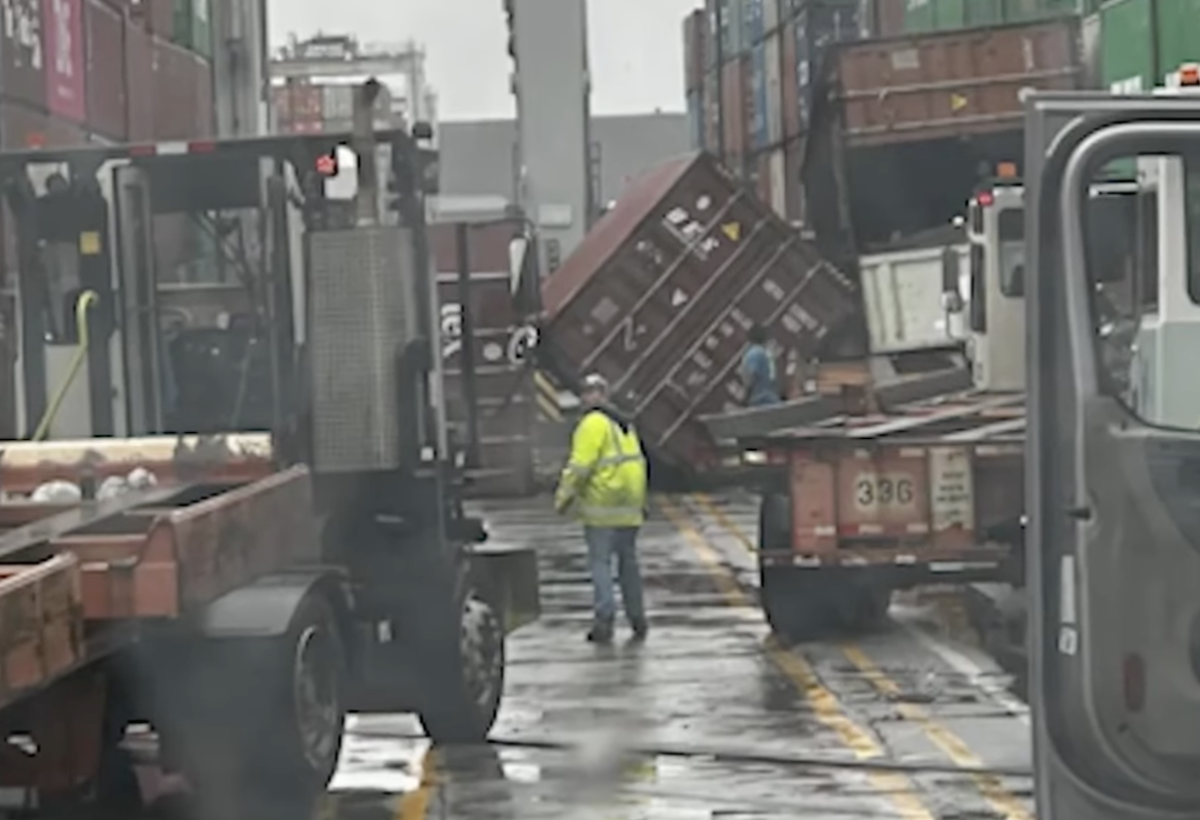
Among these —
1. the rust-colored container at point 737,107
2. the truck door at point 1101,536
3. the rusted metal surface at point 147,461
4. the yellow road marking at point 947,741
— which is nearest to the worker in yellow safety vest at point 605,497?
the yellow road marking at point 947,741

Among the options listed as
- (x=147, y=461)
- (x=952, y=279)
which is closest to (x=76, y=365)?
(x=147, y=461)

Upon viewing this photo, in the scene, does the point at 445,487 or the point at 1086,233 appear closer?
the point at 1086,233

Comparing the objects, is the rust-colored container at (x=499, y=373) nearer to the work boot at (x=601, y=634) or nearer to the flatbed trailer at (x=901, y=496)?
the work boot at (x=601, y=634)

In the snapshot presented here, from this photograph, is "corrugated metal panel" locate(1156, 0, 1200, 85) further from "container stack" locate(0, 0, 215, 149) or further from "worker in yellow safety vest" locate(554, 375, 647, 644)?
"container stack" locate(0, 0, 215, 149)

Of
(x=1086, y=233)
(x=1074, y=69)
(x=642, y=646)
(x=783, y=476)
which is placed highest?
(x=1074, y=69)

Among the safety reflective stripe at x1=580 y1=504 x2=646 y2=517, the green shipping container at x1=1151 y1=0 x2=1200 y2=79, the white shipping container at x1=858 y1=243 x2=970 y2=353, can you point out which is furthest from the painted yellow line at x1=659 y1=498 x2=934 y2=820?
the white shipping container at x1=858 y1=243 x2=970 y2=353

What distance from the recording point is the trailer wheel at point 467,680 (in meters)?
9.62

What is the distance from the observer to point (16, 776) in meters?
7.32

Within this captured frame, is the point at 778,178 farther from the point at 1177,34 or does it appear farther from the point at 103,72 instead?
the point at 1177,34

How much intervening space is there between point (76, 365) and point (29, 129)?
25.9ft

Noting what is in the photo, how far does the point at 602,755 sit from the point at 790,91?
64.6ft

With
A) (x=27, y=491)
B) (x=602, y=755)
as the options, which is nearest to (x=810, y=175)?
(x=602, y=755)

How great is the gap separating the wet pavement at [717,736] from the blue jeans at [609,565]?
21 cm

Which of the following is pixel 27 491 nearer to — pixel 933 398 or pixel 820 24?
pixel 933 398
